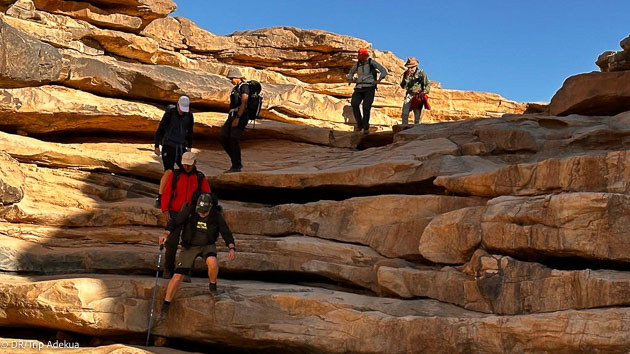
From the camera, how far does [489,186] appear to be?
40.3 ft

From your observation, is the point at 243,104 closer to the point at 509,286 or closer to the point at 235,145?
the point at 235,145

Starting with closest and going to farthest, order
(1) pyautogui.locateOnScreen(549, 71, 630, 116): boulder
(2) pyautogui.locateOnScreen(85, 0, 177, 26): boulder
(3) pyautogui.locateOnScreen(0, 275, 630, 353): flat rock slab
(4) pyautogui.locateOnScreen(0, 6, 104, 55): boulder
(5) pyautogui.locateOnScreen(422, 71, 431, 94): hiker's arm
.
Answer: (3) pyautogui.locateOnScreen(0, 275, 630, 353): flat rock slab < (1) pyautogui.locateOnScreen(549, 71, 630, 116): boulder < (4) pyautogui.locateOnScreen(0, 6, 104, 55): boulder < (5) pyautogui.locateOnScreen(422, 71, 431, 94): hiker's arm < (2) pyautogui.locateOnScreen(85, 0, 177, 26): boulder

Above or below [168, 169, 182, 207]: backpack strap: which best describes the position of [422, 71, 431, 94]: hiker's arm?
above

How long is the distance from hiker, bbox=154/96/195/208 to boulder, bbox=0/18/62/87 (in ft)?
9.61

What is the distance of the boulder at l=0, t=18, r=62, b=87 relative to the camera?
34.6ft

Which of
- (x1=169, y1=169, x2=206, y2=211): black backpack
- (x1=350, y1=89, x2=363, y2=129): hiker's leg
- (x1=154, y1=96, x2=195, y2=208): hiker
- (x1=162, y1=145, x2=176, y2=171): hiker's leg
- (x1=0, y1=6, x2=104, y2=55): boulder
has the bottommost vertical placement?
(x1=169, y1=169, x2=206, y2=211): black backpack

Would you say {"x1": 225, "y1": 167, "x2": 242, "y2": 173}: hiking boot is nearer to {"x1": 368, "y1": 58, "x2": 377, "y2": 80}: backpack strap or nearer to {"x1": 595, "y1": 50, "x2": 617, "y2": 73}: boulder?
{"x1": 368, "y1": 58, "x2": 377, "y2": 80}: backpack strap

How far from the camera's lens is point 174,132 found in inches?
558

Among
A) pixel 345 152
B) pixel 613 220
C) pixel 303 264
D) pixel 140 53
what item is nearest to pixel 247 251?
pixel 303 264

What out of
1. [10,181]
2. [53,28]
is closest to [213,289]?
[10,181]

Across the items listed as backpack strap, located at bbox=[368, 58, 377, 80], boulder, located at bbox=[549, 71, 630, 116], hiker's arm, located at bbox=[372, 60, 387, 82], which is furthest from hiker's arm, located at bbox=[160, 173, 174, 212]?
boulder, located at bbox=[549, 71, 630, 116]

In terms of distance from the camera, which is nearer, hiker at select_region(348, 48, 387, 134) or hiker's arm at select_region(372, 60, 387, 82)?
hiker's arm at select_region(372, 60, 387, 82)

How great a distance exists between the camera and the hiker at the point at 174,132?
14023 mm

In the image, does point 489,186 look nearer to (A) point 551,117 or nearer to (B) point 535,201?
(B) point 535,201
